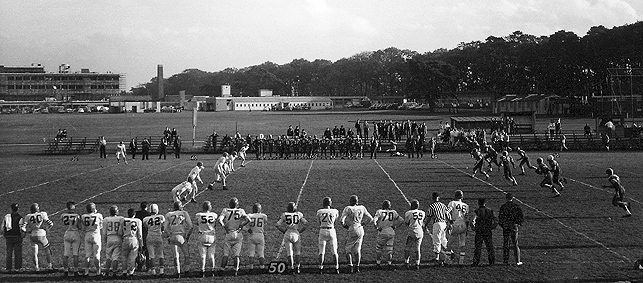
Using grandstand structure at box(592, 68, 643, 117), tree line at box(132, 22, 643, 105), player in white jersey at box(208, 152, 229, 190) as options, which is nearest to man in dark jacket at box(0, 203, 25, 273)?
player in white jersey at box(208, 152, 229, 190)

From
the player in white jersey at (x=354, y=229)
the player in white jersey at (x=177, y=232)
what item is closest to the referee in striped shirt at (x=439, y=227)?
the player in white jersey at (x=354, y=229)

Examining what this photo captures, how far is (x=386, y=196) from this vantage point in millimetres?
25188

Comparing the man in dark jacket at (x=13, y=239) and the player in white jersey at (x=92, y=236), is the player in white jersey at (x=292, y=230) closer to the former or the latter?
the player in white jersey at (x=92, y=236)

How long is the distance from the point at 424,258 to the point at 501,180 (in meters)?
15.6

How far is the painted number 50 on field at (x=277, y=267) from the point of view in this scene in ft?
46.5

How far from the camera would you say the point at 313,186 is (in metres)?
28.1

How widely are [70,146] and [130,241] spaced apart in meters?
40.5

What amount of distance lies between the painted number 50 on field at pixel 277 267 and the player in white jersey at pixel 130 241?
2965 millimetres

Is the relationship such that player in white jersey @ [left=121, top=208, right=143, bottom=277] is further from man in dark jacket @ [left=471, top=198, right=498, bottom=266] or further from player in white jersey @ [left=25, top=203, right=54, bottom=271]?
man in dark jacket @ [left=471, top=198, right=498, bottom=266]

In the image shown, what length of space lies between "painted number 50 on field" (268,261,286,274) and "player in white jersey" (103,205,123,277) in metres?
3.35

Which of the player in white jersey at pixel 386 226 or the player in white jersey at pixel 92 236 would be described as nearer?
the player in white jersey at pixel 92 236

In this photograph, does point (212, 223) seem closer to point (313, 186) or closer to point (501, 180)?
point (313, 186)

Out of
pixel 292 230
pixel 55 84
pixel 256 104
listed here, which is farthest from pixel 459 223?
pixel 55 84

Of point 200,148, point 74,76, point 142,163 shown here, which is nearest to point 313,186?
point 142,163
